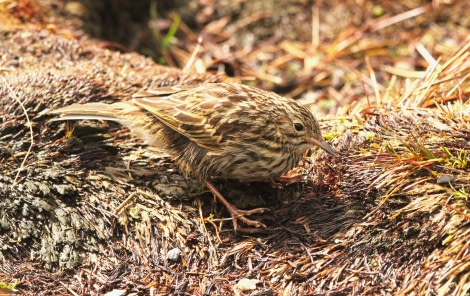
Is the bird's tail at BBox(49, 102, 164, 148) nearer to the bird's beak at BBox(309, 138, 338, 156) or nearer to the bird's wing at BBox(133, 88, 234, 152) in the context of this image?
the bird's wing at BBox(133, 88, 234, 152)

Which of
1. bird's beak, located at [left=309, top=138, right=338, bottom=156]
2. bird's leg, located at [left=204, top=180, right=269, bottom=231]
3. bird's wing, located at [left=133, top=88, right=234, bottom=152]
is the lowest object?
bird's leg, located at [left=204, top=180, right=269, bottom=231]

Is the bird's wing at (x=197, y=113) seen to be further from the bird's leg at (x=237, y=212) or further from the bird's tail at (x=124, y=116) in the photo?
the bird's leg at (x=237, y=212)

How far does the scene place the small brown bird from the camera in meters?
5.03

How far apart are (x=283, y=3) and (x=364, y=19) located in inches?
47.9

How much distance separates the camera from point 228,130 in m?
5.07

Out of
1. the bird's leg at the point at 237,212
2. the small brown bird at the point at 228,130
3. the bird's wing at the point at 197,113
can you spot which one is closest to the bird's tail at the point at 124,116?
the small brown bird at the point at 228,130

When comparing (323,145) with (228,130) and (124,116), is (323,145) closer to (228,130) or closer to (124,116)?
(228,130)

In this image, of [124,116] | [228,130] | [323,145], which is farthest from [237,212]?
[124,116]

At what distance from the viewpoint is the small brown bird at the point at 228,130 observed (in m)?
5.03

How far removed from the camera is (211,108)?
519 cm

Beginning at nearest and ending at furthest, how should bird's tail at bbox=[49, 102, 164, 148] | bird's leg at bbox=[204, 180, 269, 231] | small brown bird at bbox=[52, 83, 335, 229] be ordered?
bird's leg at bbox=[204, 180, 269, 231], small brown bird at bbox=[52, 83, 335, 229], bird's tail at bbox=[49, 102, 164, 148]

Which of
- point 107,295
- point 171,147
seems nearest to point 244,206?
point 171,147

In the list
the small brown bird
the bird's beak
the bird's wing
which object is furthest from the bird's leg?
the bird's beak

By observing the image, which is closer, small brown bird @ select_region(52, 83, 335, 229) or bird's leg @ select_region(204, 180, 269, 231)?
bird's leg @ select_region(204, 180, 269, 231)
